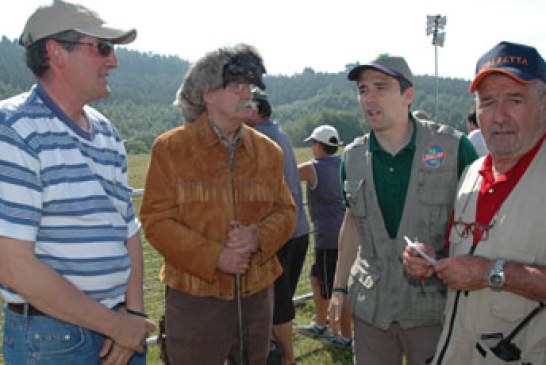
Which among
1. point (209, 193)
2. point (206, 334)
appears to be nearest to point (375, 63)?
point (209, 193)

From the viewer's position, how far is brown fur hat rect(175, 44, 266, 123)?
10.3 ft

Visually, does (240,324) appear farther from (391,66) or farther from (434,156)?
(391,66)

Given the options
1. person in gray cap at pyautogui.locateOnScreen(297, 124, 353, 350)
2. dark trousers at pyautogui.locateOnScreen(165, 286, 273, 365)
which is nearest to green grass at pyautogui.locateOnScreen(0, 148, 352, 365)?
person in gray cap at pyautogui.locateOnScreen(297, 124, 353, 350)

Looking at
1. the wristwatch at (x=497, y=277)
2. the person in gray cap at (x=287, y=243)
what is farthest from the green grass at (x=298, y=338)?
the wristwatch at (x=497, y=277)

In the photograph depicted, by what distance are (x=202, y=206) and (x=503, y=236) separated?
1619 mm

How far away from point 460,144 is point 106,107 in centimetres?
12786

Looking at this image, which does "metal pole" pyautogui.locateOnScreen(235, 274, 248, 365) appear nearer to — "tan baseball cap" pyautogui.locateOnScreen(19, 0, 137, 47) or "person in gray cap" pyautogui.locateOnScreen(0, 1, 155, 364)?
"person in gray cap" pyautogui.locateOnScreen(0, 1, 155, 364)

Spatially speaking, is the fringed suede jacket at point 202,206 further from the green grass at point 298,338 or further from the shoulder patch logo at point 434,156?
Answer: the green grass at point 298,338

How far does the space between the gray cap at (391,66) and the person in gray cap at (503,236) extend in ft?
1.97

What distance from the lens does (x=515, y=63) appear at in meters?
2.27

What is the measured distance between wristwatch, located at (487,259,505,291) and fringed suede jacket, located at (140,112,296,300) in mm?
1377

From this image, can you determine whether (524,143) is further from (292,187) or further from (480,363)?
(292,187)

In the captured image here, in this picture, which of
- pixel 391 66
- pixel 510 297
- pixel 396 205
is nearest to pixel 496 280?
pixel 510 297

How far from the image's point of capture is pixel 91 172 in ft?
7.55
